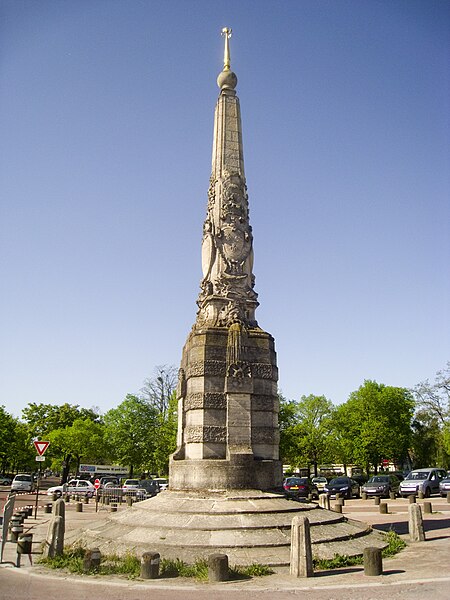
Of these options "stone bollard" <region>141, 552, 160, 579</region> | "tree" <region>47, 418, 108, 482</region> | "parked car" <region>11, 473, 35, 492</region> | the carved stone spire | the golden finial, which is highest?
the golden finial

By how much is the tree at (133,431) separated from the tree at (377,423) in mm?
19623

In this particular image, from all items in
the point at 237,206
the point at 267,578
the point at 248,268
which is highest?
the point at 237,206

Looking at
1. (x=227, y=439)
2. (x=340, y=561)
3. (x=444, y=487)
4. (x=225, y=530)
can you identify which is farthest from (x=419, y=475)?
(x=225, y=530)

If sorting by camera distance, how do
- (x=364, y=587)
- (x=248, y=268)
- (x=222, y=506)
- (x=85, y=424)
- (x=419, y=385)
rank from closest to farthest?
(x=364, y=587), (x=222, y=506), (x=248, y=268), (x=419, y=385), (x=85, y=424)

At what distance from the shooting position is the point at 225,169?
61.6ft

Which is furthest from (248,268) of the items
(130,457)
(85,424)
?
(85,424)

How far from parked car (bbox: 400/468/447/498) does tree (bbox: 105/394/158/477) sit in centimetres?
2544

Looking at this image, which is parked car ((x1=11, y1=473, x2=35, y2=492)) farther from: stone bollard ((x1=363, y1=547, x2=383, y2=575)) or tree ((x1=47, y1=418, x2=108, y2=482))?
stone bollard ((x1=363, y1=547, x2=383, y2=575))

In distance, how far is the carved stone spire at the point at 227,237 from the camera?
17.4 m

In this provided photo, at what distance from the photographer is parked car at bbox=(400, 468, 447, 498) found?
110 ft

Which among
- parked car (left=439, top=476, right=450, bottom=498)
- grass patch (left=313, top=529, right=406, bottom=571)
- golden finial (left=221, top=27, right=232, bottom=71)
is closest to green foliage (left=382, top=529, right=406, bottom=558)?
grass patch (left=313, top=529, right=406, bottom=571)

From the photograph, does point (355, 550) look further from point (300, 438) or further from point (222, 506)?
point (300, 438)

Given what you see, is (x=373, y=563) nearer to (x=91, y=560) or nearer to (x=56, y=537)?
(x=91, y=560)

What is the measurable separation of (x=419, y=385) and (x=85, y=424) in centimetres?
3869
